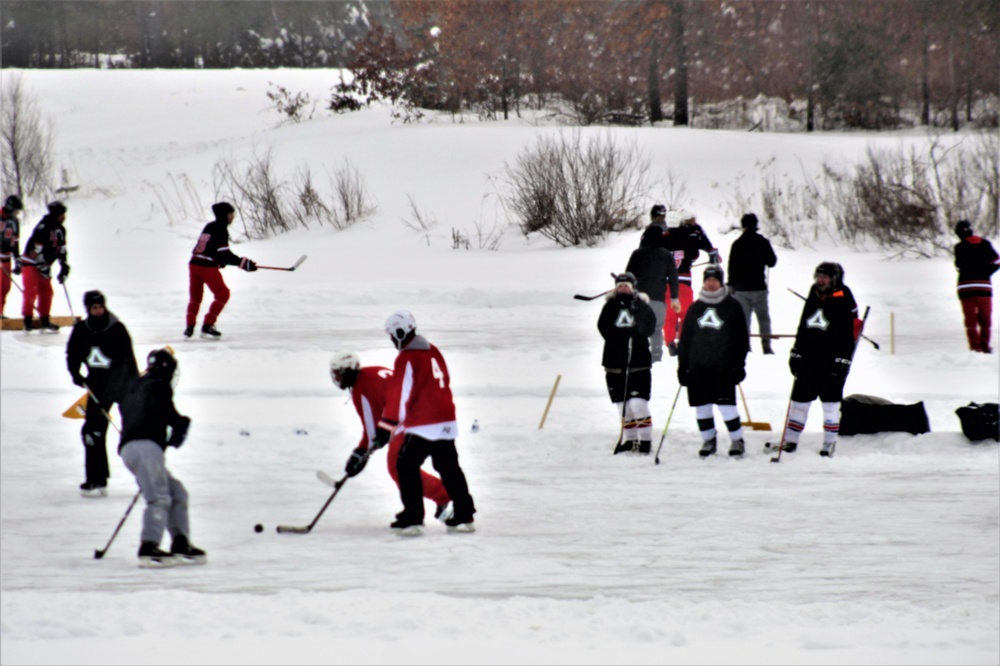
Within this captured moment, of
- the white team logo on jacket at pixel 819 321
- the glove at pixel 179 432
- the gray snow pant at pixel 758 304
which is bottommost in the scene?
the glove at pixel 179 432

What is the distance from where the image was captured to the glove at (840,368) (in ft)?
32.7

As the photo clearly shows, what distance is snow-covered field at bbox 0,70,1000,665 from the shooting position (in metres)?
6.52

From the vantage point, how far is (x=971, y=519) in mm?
8641

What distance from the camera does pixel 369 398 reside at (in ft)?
26.5

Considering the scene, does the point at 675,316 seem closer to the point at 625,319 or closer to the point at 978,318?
the point at 978,318

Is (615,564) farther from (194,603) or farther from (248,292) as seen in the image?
(248,292)

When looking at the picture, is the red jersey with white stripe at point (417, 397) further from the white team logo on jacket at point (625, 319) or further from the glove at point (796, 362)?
the glove at point (796, 362)

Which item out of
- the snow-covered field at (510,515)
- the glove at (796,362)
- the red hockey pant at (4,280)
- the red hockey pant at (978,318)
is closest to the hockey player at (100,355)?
the snow-covered field at (510,515)

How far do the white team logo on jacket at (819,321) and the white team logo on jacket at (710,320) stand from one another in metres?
0.70

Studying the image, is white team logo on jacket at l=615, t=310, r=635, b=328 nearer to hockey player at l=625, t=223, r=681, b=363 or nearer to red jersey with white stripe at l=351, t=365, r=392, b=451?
hockey player at l=625, t=223, r=681, b=363

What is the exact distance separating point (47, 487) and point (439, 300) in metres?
10.2

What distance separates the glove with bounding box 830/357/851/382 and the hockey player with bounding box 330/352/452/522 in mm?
3496

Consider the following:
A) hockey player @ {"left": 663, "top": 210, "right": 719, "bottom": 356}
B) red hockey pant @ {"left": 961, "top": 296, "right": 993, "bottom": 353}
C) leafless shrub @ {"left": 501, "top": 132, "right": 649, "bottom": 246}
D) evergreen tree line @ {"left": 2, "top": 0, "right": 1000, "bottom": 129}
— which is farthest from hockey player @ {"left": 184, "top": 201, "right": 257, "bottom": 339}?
evergreen tree line @ {"left": 2, "top": 0, "right": 1000, "bottom": 129}

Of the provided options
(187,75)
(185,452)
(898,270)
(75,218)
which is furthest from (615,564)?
(187,75)
